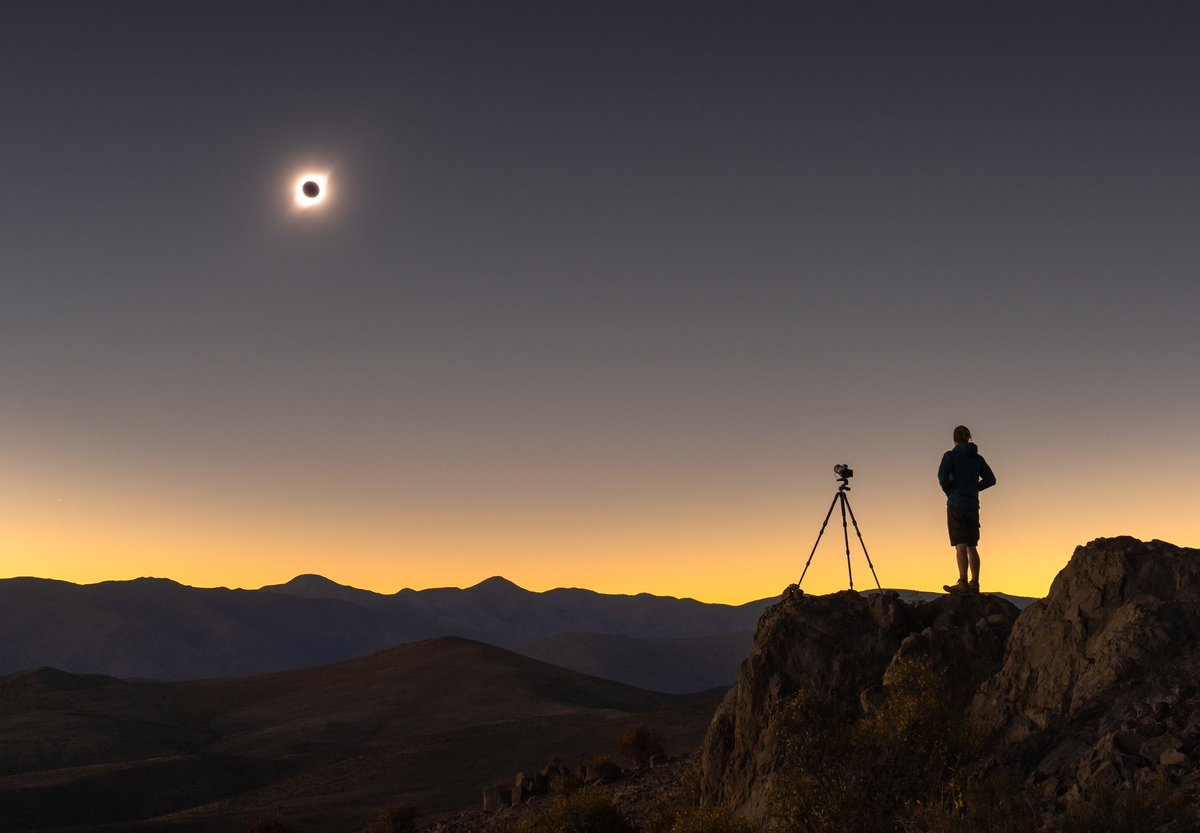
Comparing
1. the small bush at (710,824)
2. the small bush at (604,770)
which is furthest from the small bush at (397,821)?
the small bush at (710,824)

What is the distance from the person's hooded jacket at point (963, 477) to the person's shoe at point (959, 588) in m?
1.33

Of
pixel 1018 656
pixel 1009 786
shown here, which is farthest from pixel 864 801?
pixel 1018 656

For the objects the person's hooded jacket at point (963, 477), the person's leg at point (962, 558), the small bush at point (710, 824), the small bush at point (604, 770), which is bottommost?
the small bush at point (604, 770)

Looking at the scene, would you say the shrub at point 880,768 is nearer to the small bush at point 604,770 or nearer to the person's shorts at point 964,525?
the person's shorts at point 964,525

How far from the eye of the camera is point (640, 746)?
30109 millimetres

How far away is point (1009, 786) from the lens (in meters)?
9.73

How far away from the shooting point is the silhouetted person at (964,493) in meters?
15.0

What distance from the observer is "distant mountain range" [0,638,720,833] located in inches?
1640

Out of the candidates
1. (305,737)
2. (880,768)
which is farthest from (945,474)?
(305,737)

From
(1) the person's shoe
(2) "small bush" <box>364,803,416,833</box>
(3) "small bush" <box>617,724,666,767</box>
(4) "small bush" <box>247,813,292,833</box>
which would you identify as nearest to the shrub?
(1) the person's shoe

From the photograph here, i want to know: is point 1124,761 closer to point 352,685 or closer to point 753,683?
point 753,683

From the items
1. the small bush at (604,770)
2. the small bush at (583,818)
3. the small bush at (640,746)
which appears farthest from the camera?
the small bush at (640,746)

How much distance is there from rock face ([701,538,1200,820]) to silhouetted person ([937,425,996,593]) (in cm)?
63

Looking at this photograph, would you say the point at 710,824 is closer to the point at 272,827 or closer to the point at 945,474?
the point at 945,474
